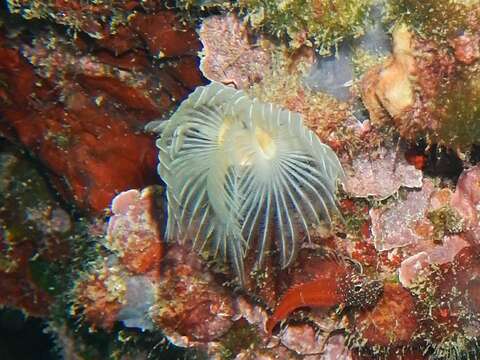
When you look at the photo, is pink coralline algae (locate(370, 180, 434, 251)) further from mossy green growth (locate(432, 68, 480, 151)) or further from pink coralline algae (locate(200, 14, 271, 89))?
pink coralline algae (locate(200, 14, 271, 89))

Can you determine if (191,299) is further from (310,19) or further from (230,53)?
(310,19)

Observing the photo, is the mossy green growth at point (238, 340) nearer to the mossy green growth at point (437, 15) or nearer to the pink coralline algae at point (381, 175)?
the pink coralline algae at point (381, 175)

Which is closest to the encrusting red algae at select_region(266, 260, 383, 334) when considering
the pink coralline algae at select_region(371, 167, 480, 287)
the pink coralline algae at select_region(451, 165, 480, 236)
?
the pink coralline algae at select_region(371, 167, 480, 287)

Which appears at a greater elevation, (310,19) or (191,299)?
(310,19)

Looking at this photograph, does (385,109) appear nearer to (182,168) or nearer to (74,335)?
(182,168)

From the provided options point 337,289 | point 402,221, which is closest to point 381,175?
point 402,221

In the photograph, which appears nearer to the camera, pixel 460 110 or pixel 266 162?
pixel 460 110
